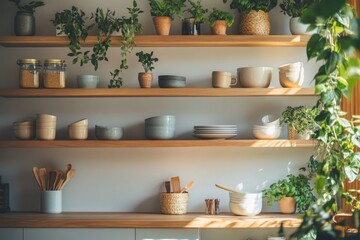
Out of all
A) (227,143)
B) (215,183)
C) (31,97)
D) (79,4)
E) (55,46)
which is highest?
(79,4)

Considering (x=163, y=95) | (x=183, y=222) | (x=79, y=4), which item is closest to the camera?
(x=183, y=222)

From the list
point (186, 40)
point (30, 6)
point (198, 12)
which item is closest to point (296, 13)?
point (198, 12)

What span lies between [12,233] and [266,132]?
189cm

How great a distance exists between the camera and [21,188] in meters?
4.49

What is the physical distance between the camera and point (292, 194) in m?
4.21

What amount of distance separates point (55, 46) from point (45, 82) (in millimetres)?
379

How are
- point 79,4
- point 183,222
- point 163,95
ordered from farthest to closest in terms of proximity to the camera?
point 79,4 < point 163,95 < point 183,222

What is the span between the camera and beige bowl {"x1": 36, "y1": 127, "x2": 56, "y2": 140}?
426cm

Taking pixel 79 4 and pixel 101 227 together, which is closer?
pixel 101 227

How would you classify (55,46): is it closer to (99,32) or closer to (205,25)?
(99,32)

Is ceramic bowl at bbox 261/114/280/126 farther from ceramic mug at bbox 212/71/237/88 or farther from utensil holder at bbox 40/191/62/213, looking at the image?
utensil holder at bbox 40/191/62/213

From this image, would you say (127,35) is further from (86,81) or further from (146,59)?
(86,81)

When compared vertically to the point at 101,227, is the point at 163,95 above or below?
above

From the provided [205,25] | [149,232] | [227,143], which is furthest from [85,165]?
[205,25]
